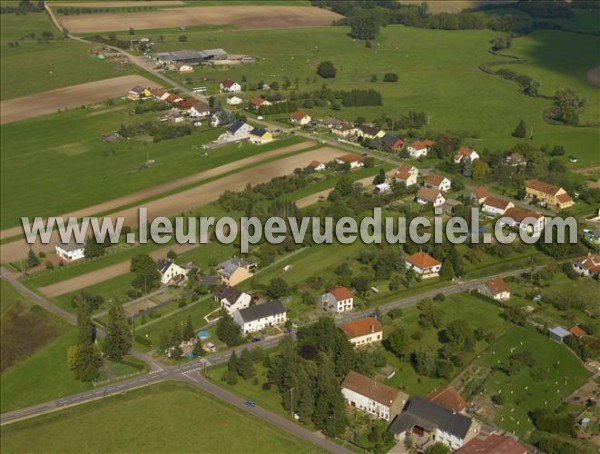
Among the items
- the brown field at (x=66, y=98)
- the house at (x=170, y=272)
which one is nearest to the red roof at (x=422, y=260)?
the house at (x=170, y=272)

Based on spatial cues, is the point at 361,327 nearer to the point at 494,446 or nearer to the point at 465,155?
the point at 494,446

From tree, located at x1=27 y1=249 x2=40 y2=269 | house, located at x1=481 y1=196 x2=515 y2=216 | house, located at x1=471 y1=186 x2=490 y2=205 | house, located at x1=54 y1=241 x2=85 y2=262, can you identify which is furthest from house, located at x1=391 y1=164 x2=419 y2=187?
tree, located at x1=27 y1=249 x2=40 y2=269

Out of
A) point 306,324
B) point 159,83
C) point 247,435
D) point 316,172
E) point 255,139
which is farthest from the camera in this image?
point 159,83

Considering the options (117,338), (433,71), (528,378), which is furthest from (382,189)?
(433,71)

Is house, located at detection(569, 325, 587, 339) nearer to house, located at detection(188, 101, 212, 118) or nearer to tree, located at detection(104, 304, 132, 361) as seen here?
tree, located at detection(104, 304, 132, 361)

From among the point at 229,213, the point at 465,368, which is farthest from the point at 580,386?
the point at 229,213

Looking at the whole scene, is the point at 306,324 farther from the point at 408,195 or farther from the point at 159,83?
the point at 159,83
